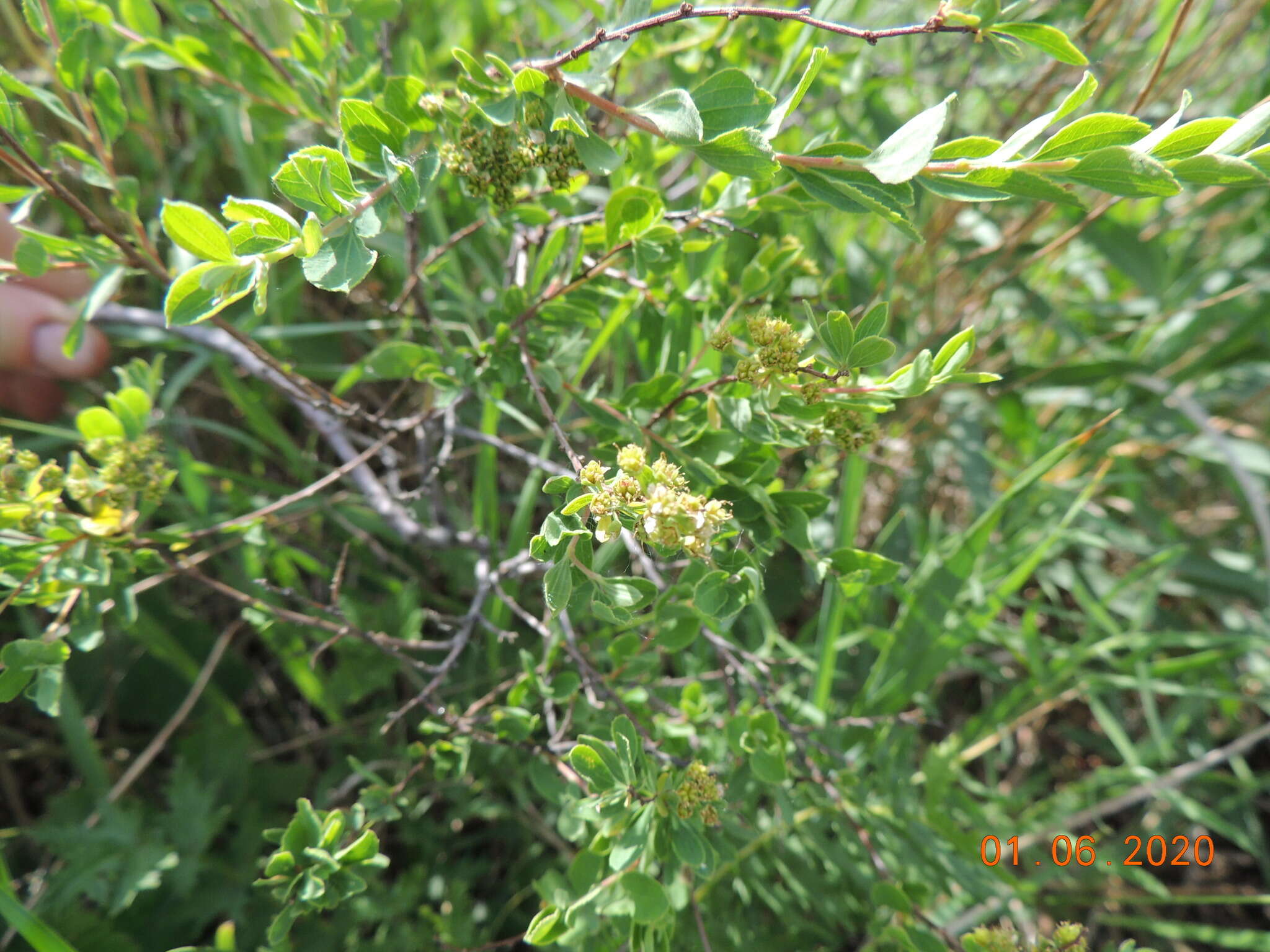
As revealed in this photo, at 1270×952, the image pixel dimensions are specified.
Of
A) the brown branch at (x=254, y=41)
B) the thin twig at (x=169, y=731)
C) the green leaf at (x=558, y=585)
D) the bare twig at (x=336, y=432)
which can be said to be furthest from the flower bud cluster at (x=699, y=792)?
the brown branch at (x=254, y=41)

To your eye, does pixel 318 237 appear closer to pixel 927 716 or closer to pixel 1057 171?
pixel 1057 171

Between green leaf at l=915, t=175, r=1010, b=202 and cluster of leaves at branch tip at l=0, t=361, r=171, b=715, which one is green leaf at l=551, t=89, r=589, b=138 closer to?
green leaf at l=915, t=175, r=1010, b=202

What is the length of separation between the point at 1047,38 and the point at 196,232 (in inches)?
32.0

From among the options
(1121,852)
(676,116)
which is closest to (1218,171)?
(676,116)

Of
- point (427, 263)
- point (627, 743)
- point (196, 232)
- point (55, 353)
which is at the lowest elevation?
point (55, 353)

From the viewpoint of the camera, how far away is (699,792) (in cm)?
86

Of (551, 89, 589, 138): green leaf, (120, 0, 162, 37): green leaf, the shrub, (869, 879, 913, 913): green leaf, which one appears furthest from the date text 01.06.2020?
(120, 0, 162, 37): green leaf

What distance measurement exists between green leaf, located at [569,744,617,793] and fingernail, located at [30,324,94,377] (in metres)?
1.32

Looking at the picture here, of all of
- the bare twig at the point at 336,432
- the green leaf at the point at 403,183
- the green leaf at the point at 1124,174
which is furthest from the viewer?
the bare twig at the point at 336,432

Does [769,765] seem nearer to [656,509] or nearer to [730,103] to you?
[656,509]

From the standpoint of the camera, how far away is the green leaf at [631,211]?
2.75 ft

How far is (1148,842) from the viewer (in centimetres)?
166

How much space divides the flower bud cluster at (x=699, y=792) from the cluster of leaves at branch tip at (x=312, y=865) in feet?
1.19

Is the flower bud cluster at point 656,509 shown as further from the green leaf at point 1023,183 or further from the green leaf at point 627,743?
the green leaf at point 1023,183
